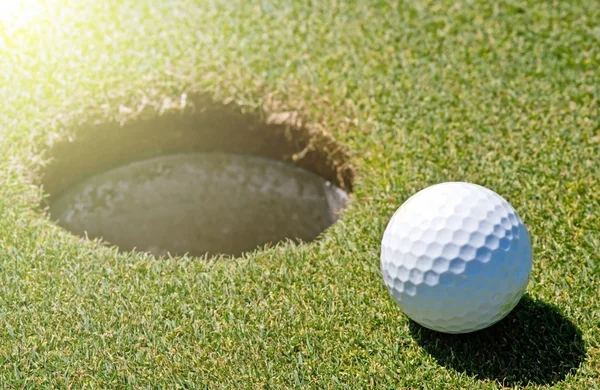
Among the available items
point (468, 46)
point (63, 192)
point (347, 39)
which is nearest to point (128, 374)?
point (63, 192)

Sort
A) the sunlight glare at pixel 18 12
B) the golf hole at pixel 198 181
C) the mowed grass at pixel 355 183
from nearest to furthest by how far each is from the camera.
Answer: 1. the mowed grass at pixel 355 183
2. the golf hole at pixel 198 181
3. the sunlight glare at pixel 18 12

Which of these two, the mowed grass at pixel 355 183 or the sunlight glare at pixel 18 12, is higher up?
the sunlight glare at pixel 18 12

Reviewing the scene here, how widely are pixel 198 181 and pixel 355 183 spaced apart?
1.40m

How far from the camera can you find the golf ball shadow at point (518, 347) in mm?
2842

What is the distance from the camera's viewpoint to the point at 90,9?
16.8 ft

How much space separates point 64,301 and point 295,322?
1.07 meters

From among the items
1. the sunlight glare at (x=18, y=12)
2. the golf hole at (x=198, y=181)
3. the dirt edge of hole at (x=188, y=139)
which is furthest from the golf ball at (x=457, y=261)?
the sunlight glare at (x=18, y=12)

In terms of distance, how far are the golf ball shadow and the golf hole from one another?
1.52m

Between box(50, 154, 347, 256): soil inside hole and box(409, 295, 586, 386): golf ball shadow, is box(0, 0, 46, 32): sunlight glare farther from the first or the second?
box(409, 295, 586, 386): golf ball shadow

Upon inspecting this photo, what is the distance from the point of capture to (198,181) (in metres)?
4.80

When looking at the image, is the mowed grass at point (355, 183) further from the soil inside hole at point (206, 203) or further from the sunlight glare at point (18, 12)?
A: the soil inside hole at point (206, 203)

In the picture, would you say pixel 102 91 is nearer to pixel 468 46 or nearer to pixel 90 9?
pixel 90 9

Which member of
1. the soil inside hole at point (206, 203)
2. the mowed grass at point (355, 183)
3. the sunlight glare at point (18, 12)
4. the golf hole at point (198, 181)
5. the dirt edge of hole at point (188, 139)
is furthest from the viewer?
the sunlight glare at point (18, 12)

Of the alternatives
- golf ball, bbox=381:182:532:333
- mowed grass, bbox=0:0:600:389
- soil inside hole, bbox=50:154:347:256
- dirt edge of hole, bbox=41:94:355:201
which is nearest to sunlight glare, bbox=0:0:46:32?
mowed grass, bbox=0:0:600:389
